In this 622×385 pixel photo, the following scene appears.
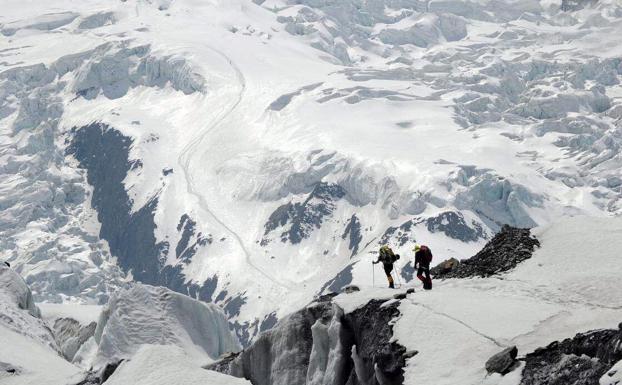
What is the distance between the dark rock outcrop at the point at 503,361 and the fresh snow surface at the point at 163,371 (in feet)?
32.9

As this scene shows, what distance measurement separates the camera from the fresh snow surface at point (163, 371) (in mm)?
38156

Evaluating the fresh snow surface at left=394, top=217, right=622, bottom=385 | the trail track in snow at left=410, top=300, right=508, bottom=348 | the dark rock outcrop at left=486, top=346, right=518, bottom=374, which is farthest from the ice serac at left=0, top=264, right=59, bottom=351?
the dark rock outcrop at left=486, top=346, right=518, bottom=374

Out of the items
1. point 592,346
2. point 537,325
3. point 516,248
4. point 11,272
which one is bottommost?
point 11,272

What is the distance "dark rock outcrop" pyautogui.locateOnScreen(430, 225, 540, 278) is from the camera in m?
43.9

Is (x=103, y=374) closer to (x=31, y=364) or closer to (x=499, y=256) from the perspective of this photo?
(x=31, y=364)

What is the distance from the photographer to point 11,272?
7181cm

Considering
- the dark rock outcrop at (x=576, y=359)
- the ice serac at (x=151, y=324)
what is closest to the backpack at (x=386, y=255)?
the dark rock outcrop at (x=576, y=359)

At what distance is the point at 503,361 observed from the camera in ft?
104

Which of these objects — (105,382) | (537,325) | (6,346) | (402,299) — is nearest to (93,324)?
(6,346)

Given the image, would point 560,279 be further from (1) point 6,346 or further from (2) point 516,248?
(1) point 6,346

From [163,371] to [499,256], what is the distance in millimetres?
15251

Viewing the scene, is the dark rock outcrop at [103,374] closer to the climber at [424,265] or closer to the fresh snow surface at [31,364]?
the fresh snow surface at [31,364]

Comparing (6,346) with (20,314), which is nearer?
(6,346)

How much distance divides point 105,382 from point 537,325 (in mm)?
16895
